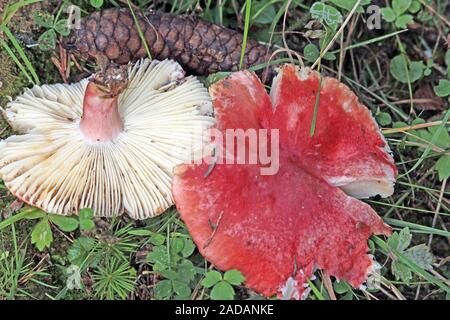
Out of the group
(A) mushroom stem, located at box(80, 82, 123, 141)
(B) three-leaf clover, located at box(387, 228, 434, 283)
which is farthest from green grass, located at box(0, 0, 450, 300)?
(A) mushroom stem, located at box(80, 82, 123, 141)

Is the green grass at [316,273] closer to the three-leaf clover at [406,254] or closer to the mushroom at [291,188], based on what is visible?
the three-leaf clover at [406,254]

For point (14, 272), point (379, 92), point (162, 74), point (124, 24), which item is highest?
point (124, 24)

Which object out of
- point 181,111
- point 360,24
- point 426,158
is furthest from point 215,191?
point 360,24

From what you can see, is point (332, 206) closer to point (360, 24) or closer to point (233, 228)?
point (233, 228)

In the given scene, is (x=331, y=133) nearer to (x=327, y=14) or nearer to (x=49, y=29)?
(x=327, y=14)

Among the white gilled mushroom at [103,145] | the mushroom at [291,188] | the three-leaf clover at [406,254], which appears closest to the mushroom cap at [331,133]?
the mushroom at [291,188]

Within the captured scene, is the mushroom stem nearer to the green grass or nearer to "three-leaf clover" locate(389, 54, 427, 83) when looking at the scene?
the green grass
